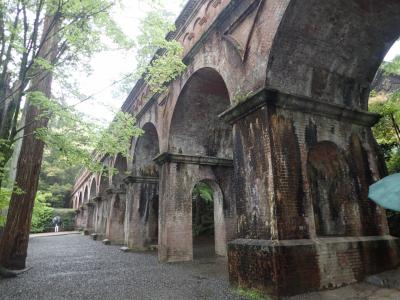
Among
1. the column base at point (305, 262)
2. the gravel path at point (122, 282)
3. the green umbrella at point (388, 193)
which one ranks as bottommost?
the gravel path at point (122, 282)

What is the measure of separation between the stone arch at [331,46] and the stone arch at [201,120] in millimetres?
3552

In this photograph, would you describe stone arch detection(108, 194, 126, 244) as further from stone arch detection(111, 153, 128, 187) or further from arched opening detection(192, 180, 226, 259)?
arched opening detection(192, 180, 226, 259)

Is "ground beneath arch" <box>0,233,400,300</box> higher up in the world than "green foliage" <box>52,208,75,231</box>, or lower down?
lower down

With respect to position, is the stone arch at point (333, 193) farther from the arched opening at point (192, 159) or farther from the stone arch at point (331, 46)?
the arched opening at point (192, 159)

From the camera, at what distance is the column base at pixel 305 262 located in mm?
4590

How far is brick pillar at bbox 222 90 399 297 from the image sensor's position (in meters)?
4.82

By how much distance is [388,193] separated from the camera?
70.4 inches

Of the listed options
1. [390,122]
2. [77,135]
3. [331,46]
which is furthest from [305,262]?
[390,122]

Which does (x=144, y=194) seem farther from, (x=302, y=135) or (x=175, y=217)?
(x=302, y=135)

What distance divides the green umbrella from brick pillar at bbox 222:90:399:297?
A: 119 inches

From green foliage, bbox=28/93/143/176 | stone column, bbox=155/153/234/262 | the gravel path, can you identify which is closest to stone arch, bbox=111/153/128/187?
stone column, bbox=155/153/234/262

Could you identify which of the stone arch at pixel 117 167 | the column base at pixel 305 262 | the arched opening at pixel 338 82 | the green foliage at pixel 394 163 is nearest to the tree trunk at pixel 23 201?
the column base at pixel 305 262

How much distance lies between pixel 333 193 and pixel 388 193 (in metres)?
4.95

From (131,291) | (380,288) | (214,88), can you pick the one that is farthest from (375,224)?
(214,88)
